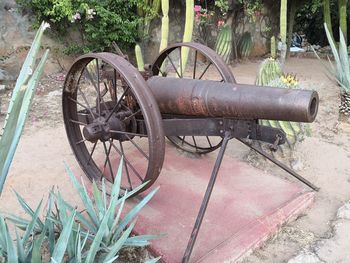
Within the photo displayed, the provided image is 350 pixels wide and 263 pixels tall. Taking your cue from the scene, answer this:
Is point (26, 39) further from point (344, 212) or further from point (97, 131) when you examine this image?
point (344, 212)

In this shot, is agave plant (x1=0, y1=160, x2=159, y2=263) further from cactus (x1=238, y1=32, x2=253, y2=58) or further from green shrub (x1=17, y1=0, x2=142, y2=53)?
cactus (x1=238, y1=32, x2=253, y2=58)

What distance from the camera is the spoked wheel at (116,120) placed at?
2.19 metres

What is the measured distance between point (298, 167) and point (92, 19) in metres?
4.09

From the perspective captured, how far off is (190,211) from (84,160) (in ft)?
3.16

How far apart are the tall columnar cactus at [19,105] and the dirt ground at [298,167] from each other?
1.32m

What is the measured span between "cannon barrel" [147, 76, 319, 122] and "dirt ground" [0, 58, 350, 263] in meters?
0.88

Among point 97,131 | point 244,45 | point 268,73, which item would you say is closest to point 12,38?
point 97,131

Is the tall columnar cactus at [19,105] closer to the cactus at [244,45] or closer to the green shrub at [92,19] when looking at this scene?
the green shrub at [92,19]

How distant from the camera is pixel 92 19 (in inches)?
234

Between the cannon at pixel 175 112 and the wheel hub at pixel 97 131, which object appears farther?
the wheel hub at pixel 97 131

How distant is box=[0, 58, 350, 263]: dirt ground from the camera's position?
246 centimetres

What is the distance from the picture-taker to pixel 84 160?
2975 millimetres

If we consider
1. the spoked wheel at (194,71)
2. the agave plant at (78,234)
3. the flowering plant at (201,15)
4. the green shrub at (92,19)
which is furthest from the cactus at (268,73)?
the flowering plant at (201,15)

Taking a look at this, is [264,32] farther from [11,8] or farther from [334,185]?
[334,185]
